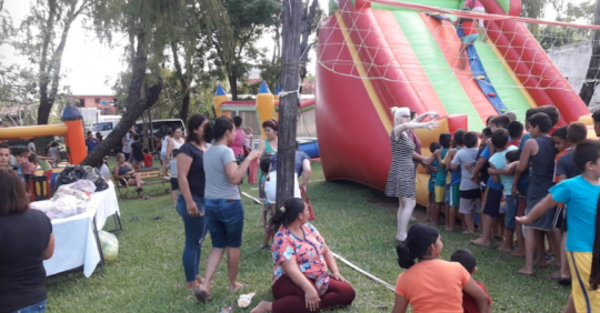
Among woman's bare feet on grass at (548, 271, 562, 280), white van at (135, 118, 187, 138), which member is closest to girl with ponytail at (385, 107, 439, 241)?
woman's bare feet on grass at (548, 271, 562, 280)

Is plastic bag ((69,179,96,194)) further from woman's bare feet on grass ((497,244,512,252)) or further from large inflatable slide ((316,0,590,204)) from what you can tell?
woman's bare feet on grass ((497,244,512,252))

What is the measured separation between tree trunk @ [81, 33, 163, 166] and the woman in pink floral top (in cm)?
688

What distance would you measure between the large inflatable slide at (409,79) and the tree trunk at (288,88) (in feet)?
8.28

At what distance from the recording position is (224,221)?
387cm

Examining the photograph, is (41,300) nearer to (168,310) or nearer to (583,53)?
(168,310)

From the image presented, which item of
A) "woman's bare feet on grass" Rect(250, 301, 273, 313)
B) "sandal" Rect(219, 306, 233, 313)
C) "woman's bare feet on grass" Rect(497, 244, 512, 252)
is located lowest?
"woman's bare feet on grass" Rect(497, 244, 512, 252)

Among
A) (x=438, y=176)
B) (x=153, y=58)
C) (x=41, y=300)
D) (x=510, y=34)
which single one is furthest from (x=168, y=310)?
(x=510, y=34)

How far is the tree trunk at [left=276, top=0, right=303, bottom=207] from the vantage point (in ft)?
14.9

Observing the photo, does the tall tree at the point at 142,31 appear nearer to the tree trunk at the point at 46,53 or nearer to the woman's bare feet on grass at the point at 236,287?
the tree trunk at the point at 46,53

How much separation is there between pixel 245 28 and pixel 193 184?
19554 mm

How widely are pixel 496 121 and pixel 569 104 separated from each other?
3.39 meters

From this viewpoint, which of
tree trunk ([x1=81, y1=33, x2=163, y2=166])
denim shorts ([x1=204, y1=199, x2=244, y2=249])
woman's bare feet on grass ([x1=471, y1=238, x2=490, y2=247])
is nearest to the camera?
denim shorts ([x1=204, y1=199, x2=244, y2=249])

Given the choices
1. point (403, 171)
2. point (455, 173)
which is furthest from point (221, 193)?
point (455, 173)

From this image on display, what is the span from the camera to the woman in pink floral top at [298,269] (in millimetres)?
3381
